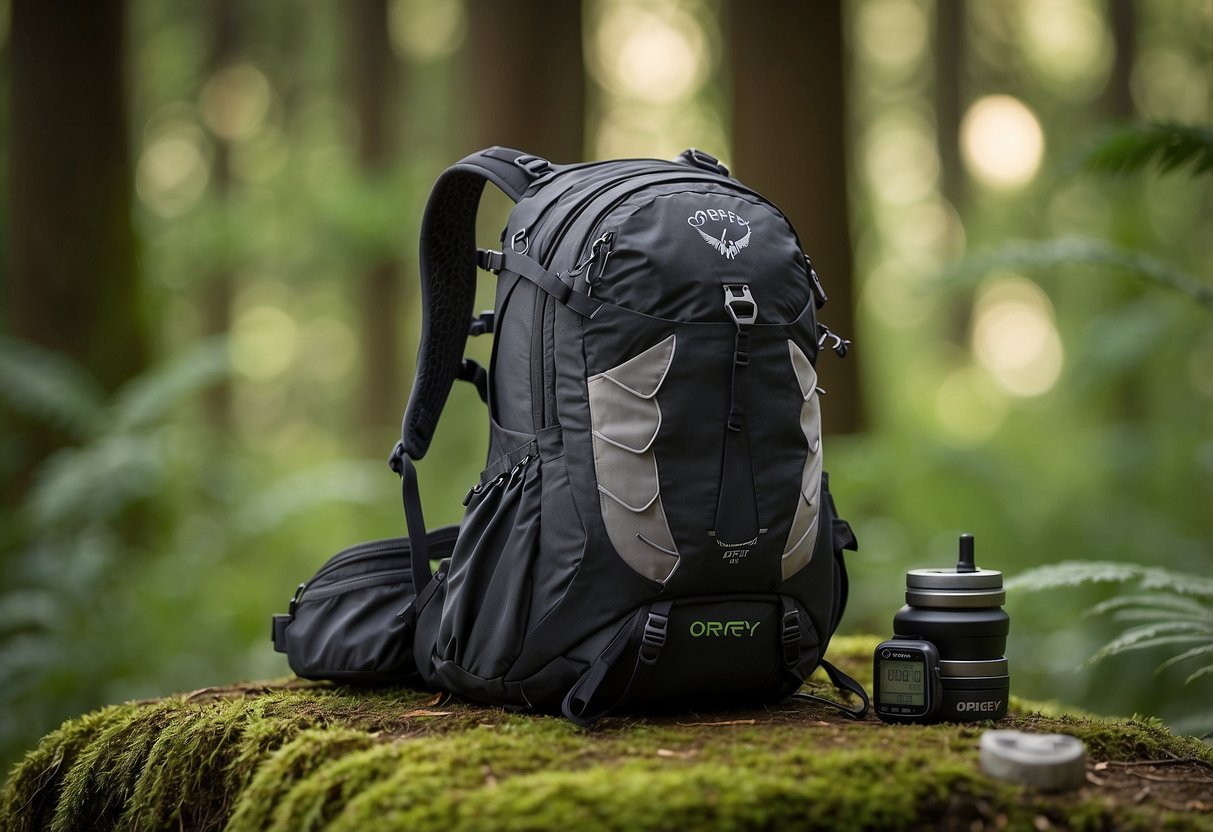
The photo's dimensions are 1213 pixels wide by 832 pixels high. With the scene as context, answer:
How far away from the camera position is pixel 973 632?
2225 mm

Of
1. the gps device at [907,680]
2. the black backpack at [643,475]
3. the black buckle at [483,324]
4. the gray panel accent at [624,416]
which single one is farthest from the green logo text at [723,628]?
the black buckle at [483,324]

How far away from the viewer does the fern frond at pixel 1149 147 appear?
3307 millimetres

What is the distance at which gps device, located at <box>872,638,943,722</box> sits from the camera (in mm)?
2227

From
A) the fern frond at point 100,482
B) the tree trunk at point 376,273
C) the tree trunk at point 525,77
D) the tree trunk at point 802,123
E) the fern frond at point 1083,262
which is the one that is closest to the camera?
the fern frond at point 1083,262

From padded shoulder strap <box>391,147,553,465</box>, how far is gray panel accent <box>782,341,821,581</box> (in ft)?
2.76

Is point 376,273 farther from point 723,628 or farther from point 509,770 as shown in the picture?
point 509,770

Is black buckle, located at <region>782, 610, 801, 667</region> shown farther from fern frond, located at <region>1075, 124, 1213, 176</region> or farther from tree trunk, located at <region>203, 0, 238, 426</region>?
tree trunk, located at <region>203, 0, 238, 426</region>

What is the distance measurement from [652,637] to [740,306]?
0.71 metres

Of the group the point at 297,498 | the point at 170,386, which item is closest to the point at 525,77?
→ the point at 170,386

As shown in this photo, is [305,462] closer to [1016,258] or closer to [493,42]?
[493,42]

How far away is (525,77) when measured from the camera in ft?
18.4

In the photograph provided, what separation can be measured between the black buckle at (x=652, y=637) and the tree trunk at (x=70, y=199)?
4.90m

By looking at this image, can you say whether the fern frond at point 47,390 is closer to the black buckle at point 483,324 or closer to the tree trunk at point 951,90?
the black buckle at point 483,324

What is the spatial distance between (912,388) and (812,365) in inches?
478
